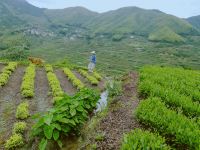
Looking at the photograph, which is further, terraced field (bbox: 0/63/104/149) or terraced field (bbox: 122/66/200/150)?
terraced field (bbox: 0/63/104/149)

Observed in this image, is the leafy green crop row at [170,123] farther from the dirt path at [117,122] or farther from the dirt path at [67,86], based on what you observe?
the dirt path at [67,86]

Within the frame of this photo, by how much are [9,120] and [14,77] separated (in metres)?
11.3

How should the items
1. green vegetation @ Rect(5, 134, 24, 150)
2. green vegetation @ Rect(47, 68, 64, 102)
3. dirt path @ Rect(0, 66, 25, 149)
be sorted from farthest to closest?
1. green vegetation @ Rect(47, 68, 64, 102)
2. dirt path @ Rect(0, 66, 25, 149)
3. green vegetation @ Rect(5, 134, 24, 150)

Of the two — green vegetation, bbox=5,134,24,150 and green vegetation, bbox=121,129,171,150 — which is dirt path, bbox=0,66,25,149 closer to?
green vegetation, bbox=5,134,24,150

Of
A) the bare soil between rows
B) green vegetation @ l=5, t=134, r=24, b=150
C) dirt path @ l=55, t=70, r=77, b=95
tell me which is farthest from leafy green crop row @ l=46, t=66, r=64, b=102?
green vegetation @ l=5, t=134, r=24, b=150

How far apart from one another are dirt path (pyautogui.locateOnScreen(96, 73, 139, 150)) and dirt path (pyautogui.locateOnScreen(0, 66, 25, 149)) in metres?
4.08

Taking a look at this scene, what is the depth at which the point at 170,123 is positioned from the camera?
34.8 ft

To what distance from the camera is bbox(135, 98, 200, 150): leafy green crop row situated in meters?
9.56

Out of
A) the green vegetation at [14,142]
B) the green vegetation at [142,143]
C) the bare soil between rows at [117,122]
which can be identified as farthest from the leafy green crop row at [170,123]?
the green vegetation at [14,142]

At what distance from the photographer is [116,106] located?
15492 millimetres

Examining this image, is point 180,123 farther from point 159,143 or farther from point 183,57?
point 183,57

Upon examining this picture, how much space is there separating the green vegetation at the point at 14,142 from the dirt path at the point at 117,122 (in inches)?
118

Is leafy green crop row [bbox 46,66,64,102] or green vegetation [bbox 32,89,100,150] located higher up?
green vegetation [bbox 32,89,100,150]

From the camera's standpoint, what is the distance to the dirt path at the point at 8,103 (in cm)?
1346
